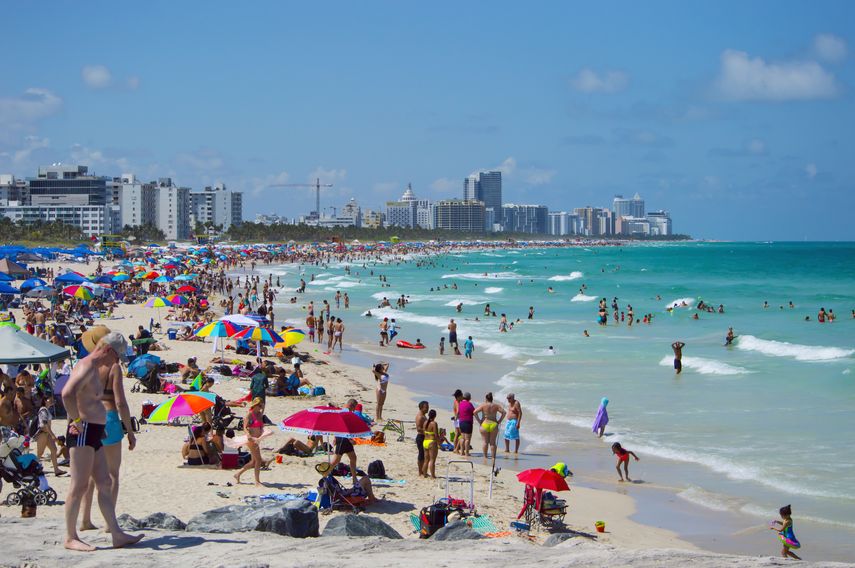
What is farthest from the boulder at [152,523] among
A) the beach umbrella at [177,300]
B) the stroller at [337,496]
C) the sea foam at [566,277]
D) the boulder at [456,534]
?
the sea foam at [566,277]

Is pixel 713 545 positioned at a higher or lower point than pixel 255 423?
lower

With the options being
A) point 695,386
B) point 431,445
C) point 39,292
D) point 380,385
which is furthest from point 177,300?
point 431,445

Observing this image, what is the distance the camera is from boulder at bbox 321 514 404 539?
7184 millimetres

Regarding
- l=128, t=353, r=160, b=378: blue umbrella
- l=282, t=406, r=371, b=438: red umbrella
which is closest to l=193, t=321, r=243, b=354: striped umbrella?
l=128, t=353, r=160, b=378: blue umbrella

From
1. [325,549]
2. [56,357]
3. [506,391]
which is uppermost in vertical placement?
[56,357]

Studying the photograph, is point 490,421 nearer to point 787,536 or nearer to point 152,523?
point 787,536

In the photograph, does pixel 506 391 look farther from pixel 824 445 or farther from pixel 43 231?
pixel 43 231

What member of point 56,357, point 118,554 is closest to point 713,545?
point 118,554

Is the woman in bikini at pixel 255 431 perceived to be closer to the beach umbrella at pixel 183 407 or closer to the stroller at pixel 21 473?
the beach umbrella at pixel 183 407

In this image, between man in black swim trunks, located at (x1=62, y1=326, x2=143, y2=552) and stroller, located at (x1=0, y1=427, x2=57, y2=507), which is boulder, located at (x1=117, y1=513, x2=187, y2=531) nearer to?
man in black swim trunks, located at (x1=62, y1=326, x2=143, y2=552)

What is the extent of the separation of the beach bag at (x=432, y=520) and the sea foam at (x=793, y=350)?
69.6 feet

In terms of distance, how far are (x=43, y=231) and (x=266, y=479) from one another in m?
104

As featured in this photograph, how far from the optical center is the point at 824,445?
14.7 m

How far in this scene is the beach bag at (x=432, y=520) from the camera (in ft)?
27.0
